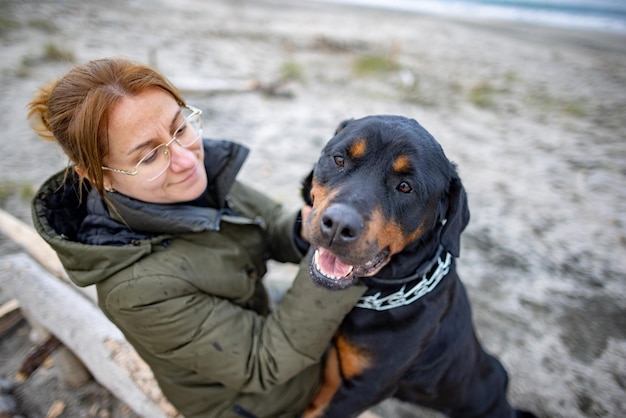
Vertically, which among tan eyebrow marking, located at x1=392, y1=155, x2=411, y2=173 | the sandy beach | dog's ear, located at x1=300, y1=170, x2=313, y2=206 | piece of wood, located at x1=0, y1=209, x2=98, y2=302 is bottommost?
the sandy beach

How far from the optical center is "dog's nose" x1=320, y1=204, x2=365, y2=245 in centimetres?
143

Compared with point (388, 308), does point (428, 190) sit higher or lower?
higher

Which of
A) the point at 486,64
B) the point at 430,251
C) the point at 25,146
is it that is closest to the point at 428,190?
the point at 430,251

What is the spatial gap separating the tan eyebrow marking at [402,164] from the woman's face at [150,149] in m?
0.93

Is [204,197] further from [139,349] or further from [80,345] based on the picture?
[80,345]

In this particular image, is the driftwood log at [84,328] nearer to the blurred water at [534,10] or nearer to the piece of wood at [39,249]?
the piece of wood at [39,249]

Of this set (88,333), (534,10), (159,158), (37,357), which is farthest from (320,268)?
(534,10)

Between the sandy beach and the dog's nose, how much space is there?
4.24ft

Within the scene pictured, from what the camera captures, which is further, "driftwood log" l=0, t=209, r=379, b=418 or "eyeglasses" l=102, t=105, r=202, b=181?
"driftwood log" l=0, t=209, r=379, b=418

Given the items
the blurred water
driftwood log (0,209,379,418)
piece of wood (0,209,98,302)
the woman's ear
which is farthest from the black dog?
the blurred water

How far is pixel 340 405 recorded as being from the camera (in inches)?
74.4

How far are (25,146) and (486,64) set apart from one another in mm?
10339

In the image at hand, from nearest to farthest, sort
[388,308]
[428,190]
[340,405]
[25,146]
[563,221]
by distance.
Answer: [428,190], [388,308], [340,405], [563,221], [25,146]

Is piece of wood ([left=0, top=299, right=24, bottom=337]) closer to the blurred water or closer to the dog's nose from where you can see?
the dog's nose
